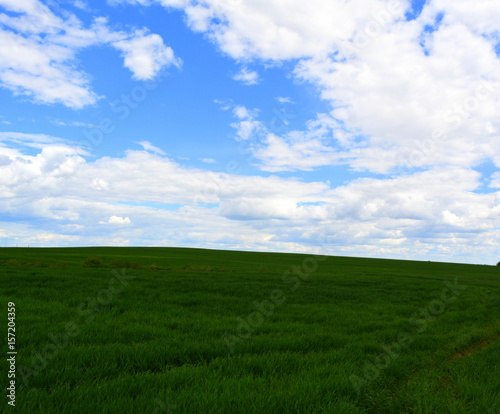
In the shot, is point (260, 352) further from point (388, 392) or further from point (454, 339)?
point (454, 339)

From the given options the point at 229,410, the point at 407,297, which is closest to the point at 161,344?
the point at 229,410

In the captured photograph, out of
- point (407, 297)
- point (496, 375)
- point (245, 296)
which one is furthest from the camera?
point (407, 297)

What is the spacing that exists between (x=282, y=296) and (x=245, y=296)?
187 centimetres

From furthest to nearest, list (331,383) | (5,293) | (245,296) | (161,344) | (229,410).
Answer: (245,296) < (5,293) < (161,344) < (331,383) < (229,410)

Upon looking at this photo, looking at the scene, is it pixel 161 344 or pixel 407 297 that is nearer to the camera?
pixel 161 344

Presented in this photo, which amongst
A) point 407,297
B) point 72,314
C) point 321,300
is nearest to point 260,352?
point 72,314

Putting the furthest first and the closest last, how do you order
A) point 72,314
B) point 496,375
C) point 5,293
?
1. point 5,293
2. point 72,314
3. point 496,375

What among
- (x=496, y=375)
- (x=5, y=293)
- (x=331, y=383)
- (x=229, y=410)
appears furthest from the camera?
(x=5, y=293)

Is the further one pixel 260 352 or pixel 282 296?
pixel 282 296

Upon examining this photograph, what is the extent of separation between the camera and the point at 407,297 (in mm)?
18406

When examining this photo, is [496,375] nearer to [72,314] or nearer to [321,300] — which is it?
[321,300]

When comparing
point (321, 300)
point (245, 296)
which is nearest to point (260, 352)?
point (245, 296)

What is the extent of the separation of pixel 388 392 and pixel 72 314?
8.51 m

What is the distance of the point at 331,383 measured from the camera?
17.4ft
